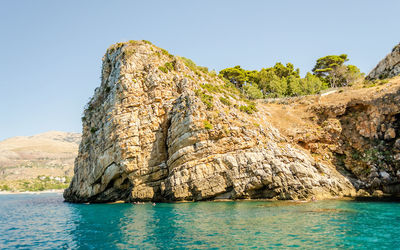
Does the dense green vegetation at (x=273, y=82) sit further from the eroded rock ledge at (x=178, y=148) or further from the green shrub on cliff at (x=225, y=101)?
the green shrub on cliff at (x=225, y=101)

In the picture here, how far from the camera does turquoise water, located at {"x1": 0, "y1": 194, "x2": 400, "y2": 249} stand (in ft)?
54.6

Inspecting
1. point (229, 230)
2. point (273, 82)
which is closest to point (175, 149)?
point (229, 230)

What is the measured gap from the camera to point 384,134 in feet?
133

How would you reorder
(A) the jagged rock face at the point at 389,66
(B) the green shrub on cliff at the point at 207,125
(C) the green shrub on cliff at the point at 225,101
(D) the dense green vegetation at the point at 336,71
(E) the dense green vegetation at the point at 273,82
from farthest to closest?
(D) the dense green vegetation at the point at 336,71 → (E) the dense green vegetation at the point at 273,82 → (A) the jagged rock face at the point at 389,66 → (C) the green shrub on cliff at the point at 225,101 → (B) the green shrub on cliff at the point at 207,125

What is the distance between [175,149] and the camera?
4281 centimetres

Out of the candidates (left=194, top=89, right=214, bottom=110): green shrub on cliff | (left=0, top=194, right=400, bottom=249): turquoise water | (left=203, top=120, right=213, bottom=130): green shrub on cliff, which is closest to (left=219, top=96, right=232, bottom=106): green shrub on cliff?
(left=194, top=89, right=214, bottom=110): green shrub on cliff

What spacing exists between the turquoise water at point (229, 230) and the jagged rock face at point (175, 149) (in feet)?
31.6

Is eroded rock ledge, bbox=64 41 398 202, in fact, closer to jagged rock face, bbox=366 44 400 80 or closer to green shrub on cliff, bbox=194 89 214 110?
green shrub on cliff, bbox=194 89 214 110

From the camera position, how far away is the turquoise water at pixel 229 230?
16656mm

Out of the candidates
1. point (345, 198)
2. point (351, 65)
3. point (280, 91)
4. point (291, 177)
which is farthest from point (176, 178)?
point (351, 65)

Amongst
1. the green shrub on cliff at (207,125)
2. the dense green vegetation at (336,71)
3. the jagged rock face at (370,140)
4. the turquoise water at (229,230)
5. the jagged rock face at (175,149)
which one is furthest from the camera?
the dense green vegetation at (336,71)

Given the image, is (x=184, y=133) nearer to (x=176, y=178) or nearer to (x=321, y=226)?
(x=176, y=178)

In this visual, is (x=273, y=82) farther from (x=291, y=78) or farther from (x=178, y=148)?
(x=178, y=148)

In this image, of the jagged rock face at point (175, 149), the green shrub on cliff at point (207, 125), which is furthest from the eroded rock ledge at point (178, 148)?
the jagged rock face at point (175, 149)
